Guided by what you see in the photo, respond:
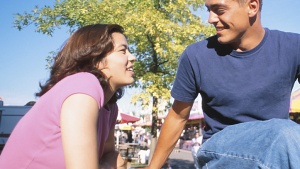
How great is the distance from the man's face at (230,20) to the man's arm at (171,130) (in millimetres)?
569

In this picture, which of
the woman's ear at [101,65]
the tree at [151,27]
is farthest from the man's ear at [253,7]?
the tree at [151,27]

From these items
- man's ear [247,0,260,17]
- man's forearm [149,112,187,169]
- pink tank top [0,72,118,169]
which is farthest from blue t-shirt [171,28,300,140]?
pink tank top [0,72,118,169]

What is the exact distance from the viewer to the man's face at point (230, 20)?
6.79ft

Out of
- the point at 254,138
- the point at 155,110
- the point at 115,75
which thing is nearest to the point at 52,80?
the point at 115,75

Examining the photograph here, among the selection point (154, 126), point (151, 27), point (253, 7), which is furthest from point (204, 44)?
point (154, 126)

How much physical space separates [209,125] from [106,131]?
0.66 metres

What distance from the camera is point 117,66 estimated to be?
1992mm

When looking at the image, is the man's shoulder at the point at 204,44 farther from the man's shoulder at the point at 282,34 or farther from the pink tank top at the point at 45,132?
the pink tank top at the point at 45,132

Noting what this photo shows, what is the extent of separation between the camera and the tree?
9.42 metres

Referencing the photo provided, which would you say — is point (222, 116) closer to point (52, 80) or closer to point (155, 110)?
point (52, 80)

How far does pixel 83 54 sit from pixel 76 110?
540 millimetres

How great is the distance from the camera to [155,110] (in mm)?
10180

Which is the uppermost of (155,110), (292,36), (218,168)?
(292,36)

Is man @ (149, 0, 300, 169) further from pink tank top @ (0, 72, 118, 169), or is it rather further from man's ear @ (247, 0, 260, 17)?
pink tank top @ (0, 72, 118, 169)
